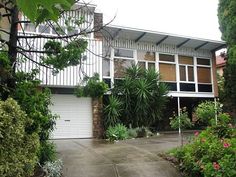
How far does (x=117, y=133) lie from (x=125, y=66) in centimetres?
495

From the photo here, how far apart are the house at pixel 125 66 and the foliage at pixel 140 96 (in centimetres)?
87

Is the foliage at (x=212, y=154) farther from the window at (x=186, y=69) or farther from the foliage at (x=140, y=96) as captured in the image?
the window at (x=186, y=69)

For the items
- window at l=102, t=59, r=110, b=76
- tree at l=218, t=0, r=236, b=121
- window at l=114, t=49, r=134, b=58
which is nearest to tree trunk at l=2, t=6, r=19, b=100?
window at l=102, t=59, r=110, b=76

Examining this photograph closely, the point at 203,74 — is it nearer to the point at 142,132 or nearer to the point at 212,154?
the point at 142,132

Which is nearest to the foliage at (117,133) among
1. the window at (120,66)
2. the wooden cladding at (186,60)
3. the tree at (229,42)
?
the window at (120,66)

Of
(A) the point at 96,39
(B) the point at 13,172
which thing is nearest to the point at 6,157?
(B) the point at 13,172

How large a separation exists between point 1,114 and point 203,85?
17.3 m

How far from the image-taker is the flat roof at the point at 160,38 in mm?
18000

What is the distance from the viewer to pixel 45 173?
7.68 meters

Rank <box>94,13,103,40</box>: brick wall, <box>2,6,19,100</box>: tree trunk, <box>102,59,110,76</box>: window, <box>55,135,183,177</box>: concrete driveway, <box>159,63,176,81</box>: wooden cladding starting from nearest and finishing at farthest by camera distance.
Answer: <box>2,6,19,100</box>: tree trunk
<box>55,135,183,177</box>: concrete driveway
<box>94,13,103,40</box>: brick wall
<box>102,59,110,76</box>: window
<box>159,63,176,81</box>: wooden cladding

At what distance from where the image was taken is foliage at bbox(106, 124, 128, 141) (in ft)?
48.4

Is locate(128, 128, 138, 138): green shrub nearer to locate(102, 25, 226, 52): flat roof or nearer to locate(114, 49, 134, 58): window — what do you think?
locate(114, 49, 134, 58): window

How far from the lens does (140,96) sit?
54.4 feet

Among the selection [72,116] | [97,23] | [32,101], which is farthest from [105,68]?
[32,101]
